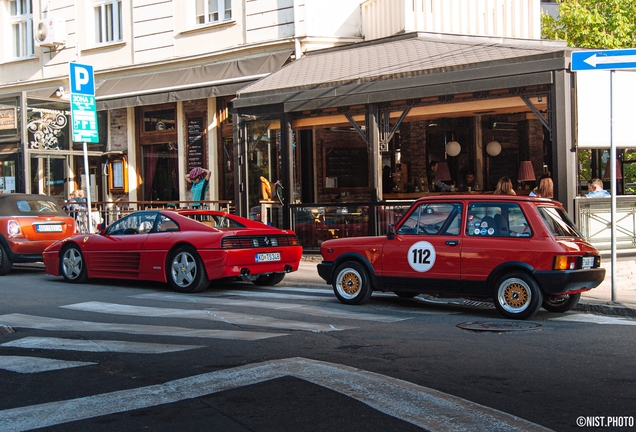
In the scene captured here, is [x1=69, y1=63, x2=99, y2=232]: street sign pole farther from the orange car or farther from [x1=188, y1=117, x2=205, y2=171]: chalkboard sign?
[x1=188, y1=117, x2=205, y2=171]: chalkboard sign

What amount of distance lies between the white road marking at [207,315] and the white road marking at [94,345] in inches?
62.4

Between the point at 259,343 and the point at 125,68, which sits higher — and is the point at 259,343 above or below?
below

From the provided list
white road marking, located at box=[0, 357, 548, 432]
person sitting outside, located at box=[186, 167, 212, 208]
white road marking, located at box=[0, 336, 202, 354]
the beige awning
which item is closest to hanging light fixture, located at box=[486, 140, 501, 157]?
the beige awning

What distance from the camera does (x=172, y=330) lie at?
28.4 ft

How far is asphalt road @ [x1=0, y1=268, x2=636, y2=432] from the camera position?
5059mm

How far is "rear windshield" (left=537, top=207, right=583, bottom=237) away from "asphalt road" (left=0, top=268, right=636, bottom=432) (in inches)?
40.8

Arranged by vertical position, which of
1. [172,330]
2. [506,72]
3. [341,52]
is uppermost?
[341,52]

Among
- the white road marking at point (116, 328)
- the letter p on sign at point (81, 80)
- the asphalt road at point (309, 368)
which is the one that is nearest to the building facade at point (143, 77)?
the letter p on sign at point (81, 80)

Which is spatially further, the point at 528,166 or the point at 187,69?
the point at 187,69

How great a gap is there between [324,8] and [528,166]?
6.17 m

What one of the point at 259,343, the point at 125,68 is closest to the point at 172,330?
the point at 259,343

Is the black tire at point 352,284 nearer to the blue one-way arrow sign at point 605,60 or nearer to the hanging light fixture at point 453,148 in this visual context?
the blue one-way arrow sign at point 605,60

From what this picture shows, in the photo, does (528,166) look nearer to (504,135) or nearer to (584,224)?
(504,135)

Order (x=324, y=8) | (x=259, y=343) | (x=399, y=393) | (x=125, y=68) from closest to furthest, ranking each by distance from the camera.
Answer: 1. (x=399, y=393)
2. (x=259, y=343)
3. (x=324, y=8)
4. (x=125, y=68)
